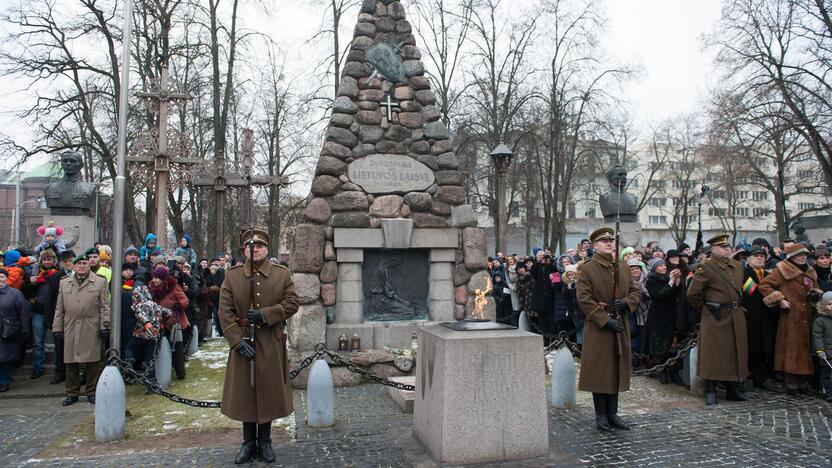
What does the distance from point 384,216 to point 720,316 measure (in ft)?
15.7

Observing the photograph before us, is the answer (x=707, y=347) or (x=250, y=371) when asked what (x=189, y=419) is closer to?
(x=250, y=371)

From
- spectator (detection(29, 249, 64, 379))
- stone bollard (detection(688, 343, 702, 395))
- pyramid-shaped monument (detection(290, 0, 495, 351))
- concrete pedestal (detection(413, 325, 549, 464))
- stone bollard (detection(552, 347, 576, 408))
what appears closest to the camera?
concrete pedestal (detection(413, 325, 549, 464))

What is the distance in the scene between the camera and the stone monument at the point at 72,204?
A: 39.4 feet

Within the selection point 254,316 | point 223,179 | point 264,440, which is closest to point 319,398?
point 264,440

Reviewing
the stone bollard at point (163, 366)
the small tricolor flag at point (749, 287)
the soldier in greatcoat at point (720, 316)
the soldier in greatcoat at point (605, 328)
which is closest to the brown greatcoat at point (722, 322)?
the soldier in greatcoat at point (720, 316)

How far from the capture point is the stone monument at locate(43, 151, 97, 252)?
12.0 meters

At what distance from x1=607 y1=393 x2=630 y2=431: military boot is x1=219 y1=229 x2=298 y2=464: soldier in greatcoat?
3347mm

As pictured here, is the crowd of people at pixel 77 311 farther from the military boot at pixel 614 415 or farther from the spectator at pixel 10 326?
the military boot at pixel 614 415

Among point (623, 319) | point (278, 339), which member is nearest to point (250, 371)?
point (278, 339)

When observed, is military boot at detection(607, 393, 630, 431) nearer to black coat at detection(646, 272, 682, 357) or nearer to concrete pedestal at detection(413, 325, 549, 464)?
concrete pedestal at detection(413, 325, 549, 464)

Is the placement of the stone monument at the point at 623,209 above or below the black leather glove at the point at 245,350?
above

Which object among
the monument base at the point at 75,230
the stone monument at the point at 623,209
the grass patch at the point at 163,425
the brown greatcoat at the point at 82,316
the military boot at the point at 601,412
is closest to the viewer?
the grass patch at the point at 163,425

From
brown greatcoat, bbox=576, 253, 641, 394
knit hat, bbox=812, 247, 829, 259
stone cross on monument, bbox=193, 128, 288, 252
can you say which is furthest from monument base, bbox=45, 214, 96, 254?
knit hat, bbox=812, 247, 829, 259

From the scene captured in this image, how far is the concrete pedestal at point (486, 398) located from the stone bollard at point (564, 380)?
2.03 metres
